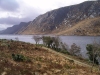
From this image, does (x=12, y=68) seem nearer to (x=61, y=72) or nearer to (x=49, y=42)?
(x=61, y=72)

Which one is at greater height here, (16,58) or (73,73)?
(16,58)

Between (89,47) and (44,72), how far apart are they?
45.2 metres

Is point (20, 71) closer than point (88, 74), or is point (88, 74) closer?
point (20, 71)

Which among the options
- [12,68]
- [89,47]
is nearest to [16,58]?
[12,68]

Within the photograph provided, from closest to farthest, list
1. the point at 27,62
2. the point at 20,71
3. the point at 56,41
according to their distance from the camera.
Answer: the point at 20,71 → the point at 27,62 → the point at 56,41

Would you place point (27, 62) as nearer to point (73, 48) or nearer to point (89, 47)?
point (89, 47)

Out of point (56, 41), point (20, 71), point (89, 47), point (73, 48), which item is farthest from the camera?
point (56, 41)

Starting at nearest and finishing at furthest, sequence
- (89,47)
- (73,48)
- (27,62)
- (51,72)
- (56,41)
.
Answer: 1. (51,72)
2. (27,62)
3. (89,47)
4. (73,48)
5. (56,41)

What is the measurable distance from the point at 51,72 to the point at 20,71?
598cm

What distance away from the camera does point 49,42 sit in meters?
103

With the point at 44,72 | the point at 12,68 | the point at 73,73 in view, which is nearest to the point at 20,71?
the point at 12,68

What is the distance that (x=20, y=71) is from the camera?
3053 centimetres

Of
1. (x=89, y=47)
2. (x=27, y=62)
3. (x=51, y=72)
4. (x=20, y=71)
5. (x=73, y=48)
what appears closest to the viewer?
(x=20, y=71)

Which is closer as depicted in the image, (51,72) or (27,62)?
(51,72)
